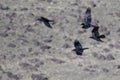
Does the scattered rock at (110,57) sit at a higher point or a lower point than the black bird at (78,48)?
lower

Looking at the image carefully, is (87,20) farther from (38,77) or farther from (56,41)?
(38,77)

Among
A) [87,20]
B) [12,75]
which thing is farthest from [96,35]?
[12,75]

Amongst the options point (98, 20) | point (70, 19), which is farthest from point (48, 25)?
point (98, 20)

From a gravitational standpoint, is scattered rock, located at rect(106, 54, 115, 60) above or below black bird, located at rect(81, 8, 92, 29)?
below

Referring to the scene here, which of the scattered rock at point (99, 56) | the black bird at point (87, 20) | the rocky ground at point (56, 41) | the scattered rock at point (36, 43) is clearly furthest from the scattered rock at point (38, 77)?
the black bird at point (87, 20)

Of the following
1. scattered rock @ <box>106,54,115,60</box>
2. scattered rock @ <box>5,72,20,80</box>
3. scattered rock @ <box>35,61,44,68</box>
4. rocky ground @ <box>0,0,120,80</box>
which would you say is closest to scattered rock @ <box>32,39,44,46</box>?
rocky ground @ <box>0,0,120,80</box>

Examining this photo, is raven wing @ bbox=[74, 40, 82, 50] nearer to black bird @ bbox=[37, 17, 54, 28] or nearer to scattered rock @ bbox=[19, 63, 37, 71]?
black bird @ bbox=[37, 17, 54, 28]

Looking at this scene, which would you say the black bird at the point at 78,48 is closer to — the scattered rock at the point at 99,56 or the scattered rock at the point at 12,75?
the scattered rock at the point at 99,56

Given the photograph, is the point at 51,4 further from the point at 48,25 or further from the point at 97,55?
the point at 97,55
